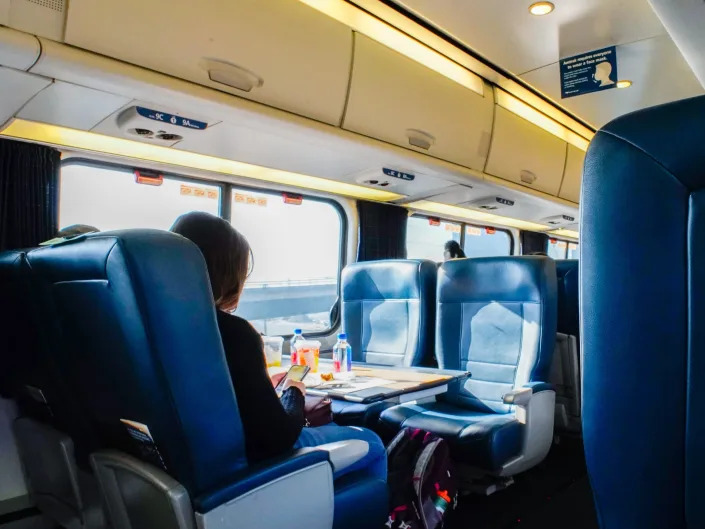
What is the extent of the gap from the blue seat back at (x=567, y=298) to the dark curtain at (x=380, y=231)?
165 cm

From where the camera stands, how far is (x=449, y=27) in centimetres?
337

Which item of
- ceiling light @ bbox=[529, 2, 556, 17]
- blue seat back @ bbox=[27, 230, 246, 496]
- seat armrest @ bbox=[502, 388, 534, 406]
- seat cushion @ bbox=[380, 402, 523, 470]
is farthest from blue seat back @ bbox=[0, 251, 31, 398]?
ceiling light @ bbox=[529, 2, 556, 17]

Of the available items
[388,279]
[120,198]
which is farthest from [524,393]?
[120,198]

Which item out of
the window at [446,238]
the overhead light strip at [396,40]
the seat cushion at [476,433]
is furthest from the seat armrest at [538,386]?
the overhead light strip at [396,40]

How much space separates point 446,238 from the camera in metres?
6.34

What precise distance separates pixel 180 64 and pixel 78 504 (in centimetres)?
189

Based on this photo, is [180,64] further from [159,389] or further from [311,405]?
[311,405]

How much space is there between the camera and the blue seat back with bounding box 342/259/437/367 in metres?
3.80

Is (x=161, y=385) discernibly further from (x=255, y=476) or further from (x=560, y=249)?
(x=560, y=249)

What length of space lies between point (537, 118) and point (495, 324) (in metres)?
2.51

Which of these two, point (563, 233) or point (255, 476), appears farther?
point (563, 233)

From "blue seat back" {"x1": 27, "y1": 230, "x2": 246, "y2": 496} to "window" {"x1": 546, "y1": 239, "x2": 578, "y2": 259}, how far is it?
25.6 ft

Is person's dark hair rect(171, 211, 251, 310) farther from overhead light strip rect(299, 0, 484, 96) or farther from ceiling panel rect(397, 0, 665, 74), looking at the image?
ceiling panel rect(397, 0, 665, 74)

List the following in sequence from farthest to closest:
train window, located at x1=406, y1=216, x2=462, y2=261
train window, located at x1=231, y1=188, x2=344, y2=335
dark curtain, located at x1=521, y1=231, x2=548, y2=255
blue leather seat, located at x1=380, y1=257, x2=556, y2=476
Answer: dark curtain, located at x1=521, y1=231, x2=548, y2=255, train window, located at x1=406, y1=216, x2=462, y2=261, train window, located at x1=231, y1=188, x2=344, y2=335, blue leather seat, located at x1=380, y1=257, x2=556, y2=476
